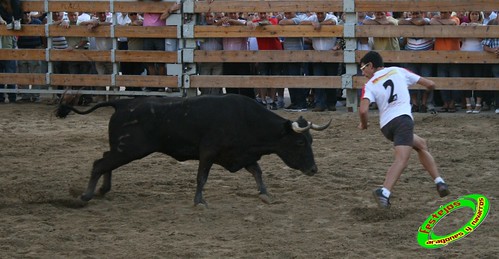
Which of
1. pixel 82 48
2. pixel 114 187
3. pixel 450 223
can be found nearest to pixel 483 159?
pixel 450 223

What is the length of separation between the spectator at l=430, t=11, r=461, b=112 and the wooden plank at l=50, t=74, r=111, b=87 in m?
5.99

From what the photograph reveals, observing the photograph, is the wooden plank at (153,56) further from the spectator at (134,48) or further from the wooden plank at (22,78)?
the wooden plank at (22,78)

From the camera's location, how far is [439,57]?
15.8 m

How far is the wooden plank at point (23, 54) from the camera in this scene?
17.8 meters

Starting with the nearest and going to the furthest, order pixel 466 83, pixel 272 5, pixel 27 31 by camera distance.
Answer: pixel 466 83 < pixel 272 5 < pixel 27 31

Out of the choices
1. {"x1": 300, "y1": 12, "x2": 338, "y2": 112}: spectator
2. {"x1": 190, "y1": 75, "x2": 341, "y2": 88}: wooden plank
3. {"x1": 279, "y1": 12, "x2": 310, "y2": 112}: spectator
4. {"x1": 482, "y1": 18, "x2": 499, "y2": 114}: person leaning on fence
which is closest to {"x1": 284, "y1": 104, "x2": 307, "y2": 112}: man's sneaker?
{"x1": 279, "y1": 12, "x2": 310, "y2": 112}: spectator

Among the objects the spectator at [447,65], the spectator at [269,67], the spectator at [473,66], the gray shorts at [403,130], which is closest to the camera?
the gray shorts at [403,130]

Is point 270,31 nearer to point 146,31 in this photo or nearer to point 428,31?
point 146,31

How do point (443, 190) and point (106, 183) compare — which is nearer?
point (443, 190)

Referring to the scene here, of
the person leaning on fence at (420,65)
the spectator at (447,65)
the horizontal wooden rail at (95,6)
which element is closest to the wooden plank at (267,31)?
the horizontal wooden rail at (95,6)

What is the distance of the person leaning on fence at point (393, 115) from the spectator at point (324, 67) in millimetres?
7257

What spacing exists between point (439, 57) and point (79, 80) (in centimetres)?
659

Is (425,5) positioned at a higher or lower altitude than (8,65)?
higher

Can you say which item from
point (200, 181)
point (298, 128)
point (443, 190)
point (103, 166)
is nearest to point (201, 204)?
point (200, 181)
